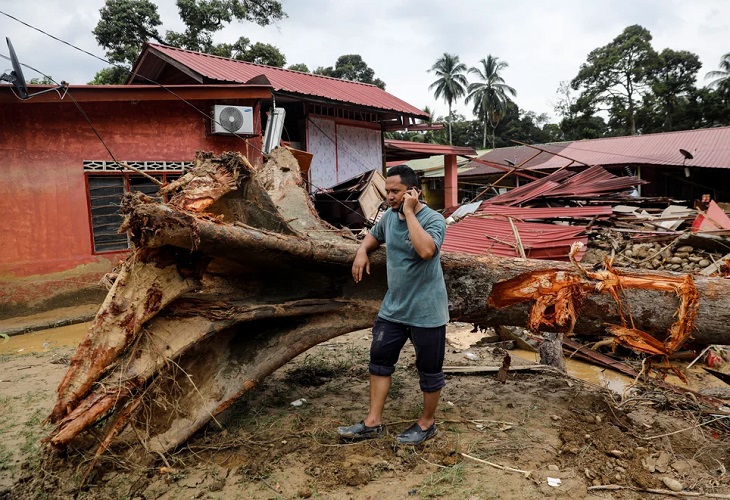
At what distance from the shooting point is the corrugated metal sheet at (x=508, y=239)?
721 cm

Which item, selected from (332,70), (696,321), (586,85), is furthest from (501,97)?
(696,321)

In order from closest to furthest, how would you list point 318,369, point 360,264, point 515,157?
point 360,264
point 318,369
point 515,157

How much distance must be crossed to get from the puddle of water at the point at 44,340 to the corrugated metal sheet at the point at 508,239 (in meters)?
5.31

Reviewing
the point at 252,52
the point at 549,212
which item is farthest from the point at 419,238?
the point at 252,52

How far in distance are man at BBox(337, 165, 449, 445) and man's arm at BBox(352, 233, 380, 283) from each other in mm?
277

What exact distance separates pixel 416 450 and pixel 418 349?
0.65 metres

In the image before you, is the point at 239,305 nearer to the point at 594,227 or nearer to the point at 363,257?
the point at 363,257

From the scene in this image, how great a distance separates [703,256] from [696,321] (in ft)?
19.7

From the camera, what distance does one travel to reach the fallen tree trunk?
3.10 meters

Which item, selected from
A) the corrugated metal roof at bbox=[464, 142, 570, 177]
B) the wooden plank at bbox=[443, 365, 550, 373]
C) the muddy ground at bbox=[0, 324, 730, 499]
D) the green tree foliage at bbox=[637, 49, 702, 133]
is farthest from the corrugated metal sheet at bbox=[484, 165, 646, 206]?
the green tree foliage at bbox=[637, 49, 702, 133]

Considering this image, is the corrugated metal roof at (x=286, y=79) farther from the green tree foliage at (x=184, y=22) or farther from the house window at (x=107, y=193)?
the green tree foliage at (x=184, y=22)

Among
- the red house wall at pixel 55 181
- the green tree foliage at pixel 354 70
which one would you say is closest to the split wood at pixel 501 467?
the red house wall at pixel 55 181

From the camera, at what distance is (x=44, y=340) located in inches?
274

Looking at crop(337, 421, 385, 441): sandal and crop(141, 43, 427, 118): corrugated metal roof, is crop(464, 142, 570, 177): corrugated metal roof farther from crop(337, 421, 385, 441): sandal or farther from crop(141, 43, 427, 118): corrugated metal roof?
crop(337, 421, 385, 441): sandal
